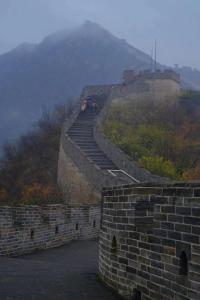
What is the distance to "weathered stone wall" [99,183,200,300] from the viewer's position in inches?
290

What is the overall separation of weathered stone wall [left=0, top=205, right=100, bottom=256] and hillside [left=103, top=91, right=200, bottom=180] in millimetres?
10757

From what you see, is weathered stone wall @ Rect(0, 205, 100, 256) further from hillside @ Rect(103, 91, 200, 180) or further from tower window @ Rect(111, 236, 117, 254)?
hillside @ Rect(103, 91, 200, 180)

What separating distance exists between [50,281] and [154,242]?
285 centimetres

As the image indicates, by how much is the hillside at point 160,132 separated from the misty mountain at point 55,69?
49.3m

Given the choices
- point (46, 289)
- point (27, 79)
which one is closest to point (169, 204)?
point (46, 289)

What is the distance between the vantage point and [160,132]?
39.5m

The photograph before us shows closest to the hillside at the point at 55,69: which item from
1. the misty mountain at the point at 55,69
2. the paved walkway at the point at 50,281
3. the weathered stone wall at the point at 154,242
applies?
the misty mountain at the point at 55,69

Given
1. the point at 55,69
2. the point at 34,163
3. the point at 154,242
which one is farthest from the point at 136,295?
the point at 55,69

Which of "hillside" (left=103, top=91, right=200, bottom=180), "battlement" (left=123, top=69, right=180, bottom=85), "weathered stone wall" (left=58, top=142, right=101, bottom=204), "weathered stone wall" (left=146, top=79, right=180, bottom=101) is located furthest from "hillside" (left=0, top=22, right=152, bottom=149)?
"weathered stone wall" (left=58, top=142, right=101, bottom=204)

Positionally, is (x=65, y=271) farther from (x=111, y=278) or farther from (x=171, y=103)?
(x=171, y=103)

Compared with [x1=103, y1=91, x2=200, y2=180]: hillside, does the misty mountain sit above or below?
above

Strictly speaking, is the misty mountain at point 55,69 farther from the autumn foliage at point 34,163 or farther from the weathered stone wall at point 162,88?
the weathered stone wall at point 162,88

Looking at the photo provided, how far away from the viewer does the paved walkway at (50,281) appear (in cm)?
917

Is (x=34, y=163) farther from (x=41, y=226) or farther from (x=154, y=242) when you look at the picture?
(x=154, y=242)
